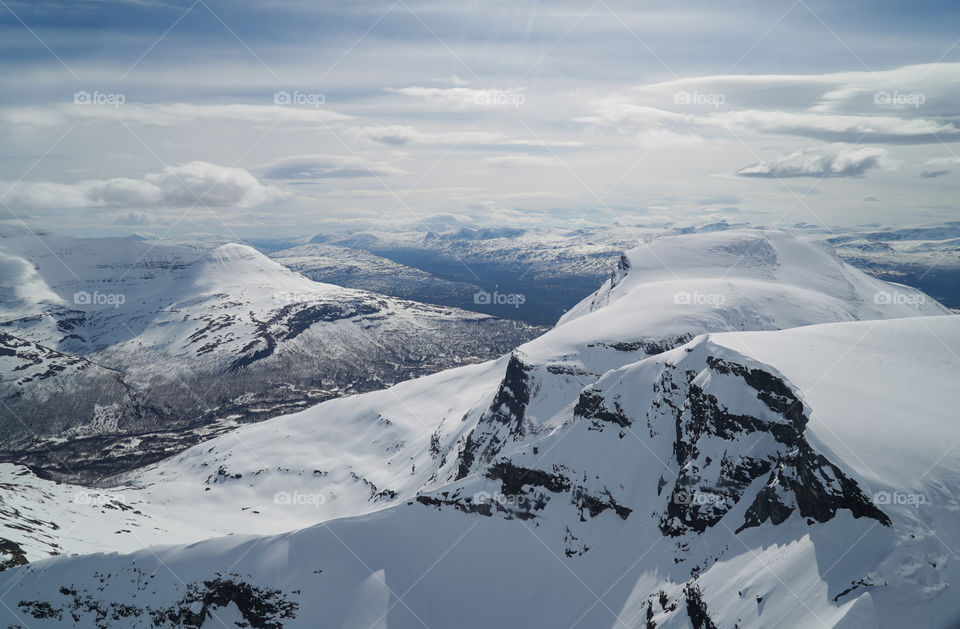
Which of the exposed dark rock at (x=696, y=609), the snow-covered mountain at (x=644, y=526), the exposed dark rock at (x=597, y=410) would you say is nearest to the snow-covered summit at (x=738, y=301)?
the snow-covered mountain at (x=644, y=526)

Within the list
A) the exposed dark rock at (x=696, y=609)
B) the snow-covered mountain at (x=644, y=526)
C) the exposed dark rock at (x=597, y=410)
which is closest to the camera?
the snow-covered mountain at (x=644, y=526)

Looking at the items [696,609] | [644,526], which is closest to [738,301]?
[644,526]

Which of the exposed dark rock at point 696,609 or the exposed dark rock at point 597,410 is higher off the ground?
the exposed dark rock at point 597,410

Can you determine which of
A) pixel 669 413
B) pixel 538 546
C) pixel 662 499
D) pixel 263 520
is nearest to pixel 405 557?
pixel 538 546

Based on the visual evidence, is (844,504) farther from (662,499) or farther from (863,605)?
(662,499)

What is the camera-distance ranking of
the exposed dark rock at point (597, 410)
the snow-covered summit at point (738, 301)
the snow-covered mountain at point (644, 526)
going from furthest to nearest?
the snow-covered summit at point (738, 301) → the exposed dark rock at point (597, 410) → the snow-covered mountain at point (644, 526)

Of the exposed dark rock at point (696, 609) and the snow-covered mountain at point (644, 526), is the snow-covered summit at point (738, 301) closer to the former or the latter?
the snow-covered mountain at point (644, 526)

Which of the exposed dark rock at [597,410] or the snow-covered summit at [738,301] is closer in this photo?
the exposed dark rock at [597,410]

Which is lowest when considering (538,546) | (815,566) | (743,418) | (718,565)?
(538,546)

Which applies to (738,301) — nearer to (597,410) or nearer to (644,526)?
(597,410)
